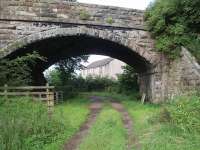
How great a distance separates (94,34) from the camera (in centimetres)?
1831

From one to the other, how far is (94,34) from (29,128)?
9.58 meters

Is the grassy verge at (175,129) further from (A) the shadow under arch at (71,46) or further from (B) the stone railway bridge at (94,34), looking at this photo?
(A) the shadow under arch at (71,46)

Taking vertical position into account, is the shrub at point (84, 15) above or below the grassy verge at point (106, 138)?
above

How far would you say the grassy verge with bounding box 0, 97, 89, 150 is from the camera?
26.9 feet

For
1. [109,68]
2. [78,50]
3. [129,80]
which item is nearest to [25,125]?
[78,50]

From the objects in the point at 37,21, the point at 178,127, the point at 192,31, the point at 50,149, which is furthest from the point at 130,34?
the point at 50,149

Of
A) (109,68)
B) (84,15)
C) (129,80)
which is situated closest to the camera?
(84,15)

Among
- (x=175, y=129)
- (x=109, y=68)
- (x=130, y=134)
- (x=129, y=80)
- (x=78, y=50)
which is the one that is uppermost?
(x=109, y=68)

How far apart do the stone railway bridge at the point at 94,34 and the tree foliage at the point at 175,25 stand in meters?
0.46

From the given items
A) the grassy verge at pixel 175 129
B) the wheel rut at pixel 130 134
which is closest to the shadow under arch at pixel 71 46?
the wheel rut at pixel 130 134

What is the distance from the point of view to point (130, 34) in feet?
62.8

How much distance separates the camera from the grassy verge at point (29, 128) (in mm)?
8203

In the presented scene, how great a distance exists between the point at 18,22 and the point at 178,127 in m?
9.88

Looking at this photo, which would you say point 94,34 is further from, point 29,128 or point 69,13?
point 29,128
